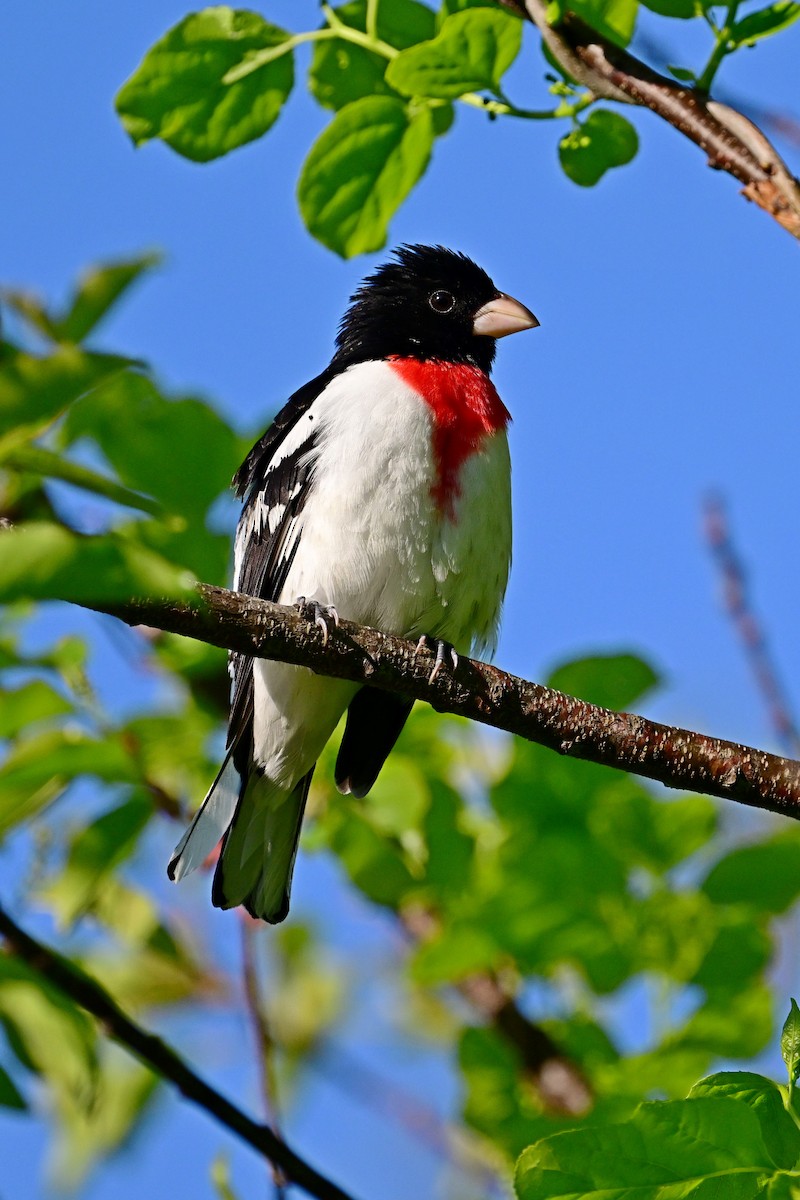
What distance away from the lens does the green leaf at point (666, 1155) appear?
1.68 meters

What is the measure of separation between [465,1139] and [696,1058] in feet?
3.84

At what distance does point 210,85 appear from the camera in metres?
2.90

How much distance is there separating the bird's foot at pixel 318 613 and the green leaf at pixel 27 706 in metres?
0.57

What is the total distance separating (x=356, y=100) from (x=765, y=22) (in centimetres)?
91

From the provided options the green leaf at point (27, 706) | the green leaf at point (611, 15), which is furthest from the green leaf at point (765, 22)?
the green leaf at point (27, 706)

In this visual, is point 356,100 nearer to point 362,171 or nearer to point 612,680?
point 362,171

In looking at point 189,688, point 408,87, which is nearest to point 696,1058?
point 189,688

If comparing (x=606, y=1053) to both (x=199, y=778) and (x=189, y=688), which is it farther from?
(x=189, y=688)

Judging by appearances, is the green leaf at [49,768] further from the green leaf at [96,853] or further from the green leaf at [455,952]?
the green leaf at [455,952]

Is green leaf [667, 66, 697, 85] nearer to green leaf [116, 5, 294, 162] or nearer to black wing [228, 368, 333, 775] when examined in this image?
green leaf [116, 5, 294, 162]

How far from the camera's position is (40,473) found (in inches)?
58.7

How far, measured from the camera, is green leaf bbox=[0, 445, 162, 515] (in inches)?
57.2

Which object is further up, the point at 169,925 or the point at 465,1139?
the point at 169,925

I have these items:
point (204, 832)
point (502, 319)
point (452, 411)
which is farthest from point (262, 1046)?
point (502, 319)
